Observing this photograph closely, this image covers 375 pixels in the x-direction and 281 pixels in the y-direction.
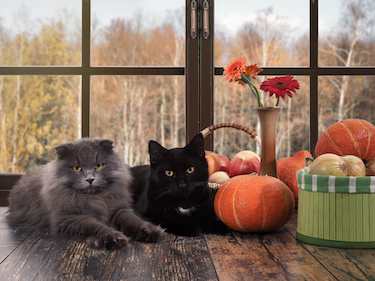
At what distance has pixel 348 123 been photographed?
162 centimetres

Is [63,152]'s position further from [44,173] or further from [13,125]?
[13,125]

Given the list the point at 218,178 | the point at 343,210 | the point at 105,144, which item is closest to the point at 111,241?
the point at 105,144

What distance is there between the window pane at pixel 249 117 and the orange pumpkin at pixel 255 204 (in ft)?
3.41

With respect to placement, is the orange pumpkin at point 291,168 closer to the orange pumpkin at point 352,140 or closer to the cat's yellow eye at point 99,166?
the orange pumpkin at point 352,140

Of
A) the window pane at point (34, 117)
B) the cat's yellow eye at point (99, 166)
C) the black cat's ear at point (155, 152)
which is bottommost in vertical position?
the cat's yellow eye at point (99, 166)

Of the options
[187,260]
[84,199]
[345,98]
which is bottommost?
[187,260]

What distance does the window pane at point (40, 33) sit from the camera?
243 centimetres

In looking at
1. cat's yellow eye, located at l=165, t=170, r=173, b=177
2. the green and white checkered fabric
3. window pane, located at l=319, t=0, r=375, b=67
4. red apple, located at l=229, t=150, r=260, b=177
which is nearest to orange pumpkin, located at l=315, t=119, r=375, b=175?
the green and white checkered fabric

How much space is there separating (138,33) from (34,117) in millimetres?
→ 1036

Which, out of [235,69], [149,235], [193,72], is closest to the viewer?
[149,235]

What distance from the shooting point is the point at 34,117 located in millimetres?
2590

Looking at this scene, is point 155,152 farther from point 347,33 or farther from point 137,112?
point 347,33

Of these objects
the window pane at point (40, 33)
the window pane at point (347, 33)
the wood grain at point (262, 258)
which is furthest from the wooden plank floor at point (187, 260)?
the window pane at point (347, 33)

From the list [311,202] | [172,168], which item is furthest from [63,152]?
[311,202]
